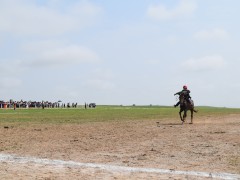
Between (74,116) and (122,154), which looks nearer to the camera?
(122,154)

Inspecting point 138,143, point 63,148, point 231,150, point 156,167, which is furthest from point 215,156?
point 63,148

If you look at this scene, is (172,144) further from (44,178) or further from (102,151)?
(44,178)

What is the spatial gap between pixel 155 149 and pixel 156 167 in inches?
147

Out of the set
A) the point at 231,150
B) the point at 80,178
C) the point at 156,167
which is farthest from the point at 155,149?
the point at 80,178

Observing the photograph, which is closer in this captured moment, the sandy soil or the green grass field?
the sandy soil

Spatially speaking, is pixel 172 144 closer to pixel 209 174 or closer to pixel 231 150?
pixel 231 150

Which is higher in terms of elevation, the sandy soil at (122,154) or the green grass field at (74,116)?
the green grass field at (74,116)

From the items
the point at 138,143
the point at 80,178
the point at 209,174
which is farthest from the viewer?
the point at 138,143

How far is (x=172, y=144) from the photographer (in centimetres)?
1652

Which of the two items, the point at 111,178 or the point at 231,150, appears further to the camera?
the point at 231,150

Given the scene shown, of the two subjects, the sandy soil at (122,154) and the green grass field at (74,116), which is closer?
the sandy soil at (122,154)

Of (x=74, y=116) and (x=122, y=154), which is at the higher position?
(x=74, y=116)

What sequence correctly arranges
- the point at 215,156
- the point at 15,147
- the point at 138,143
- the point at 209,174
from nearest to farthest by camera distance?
the point at 209,174
the point at 215,156
the point at 15,147
the point at 138,143

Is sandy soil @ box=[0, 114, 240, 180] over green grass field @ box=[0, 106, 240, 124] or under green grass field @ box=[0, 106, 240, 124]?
under
